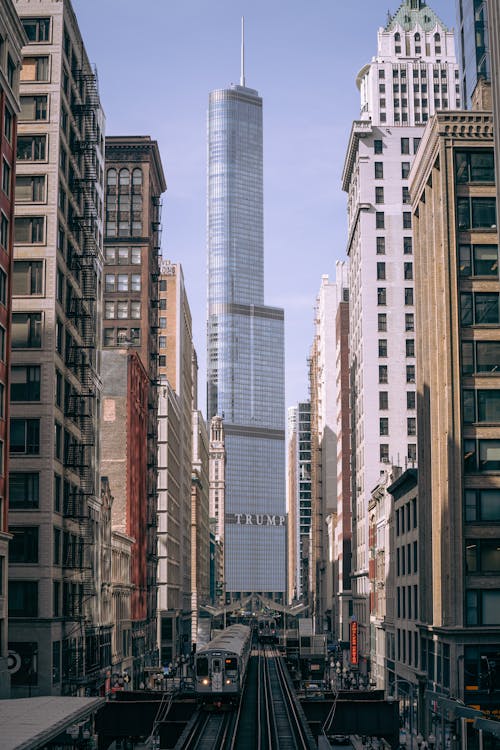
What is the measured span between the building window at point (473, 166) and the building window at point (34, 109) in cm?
2930

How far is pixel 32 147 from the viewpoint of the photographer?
76188 millimetres

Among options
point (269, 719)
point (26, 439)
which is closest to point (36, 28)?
point (26, 439)

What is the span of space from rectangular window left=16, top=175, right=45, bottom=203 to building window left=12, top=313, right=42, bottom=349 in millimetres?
8250

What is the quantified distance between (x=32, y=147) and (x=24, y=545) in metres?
27.1

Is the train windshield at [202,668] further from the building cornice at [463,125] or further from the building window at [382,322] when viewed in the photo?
the building window at [382,322]

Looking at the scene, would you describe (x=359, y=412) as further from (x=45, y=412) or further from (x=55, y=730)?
(x=55, y=730)

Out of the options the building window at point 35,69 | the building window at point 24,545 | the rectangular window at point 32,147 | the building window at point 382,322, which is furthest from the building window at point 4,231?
the building window at point 382,322

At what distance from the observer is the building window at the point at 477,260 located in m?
77.7

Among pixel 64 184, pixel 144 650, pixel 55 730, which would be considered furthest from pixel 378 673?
pixel 55 730

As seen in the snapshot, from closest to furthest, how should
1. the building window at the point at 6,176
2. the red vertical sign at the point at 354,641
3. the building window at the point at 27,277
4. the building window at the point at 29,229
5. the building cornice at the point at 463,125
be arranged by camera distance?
A: the building window at the point at 6,176 → the building window at the point at 27,277 → the building window at the point at 29,229 → the building cornice at the point at 463,125 → the red vertical sign at the point at 354,641

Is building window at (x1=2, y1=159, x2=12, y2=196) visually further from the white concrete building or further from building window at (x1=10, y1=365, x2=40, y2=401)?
the white concrete building

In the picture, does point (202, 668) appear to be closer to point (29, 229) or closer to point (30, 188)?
point (29, 229)

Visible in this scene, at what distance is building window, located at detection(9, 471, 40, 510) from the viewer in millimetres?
71000

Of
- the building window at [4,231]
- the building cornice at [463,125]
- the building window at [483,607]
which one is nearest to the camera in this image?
the building window at [4,231]
